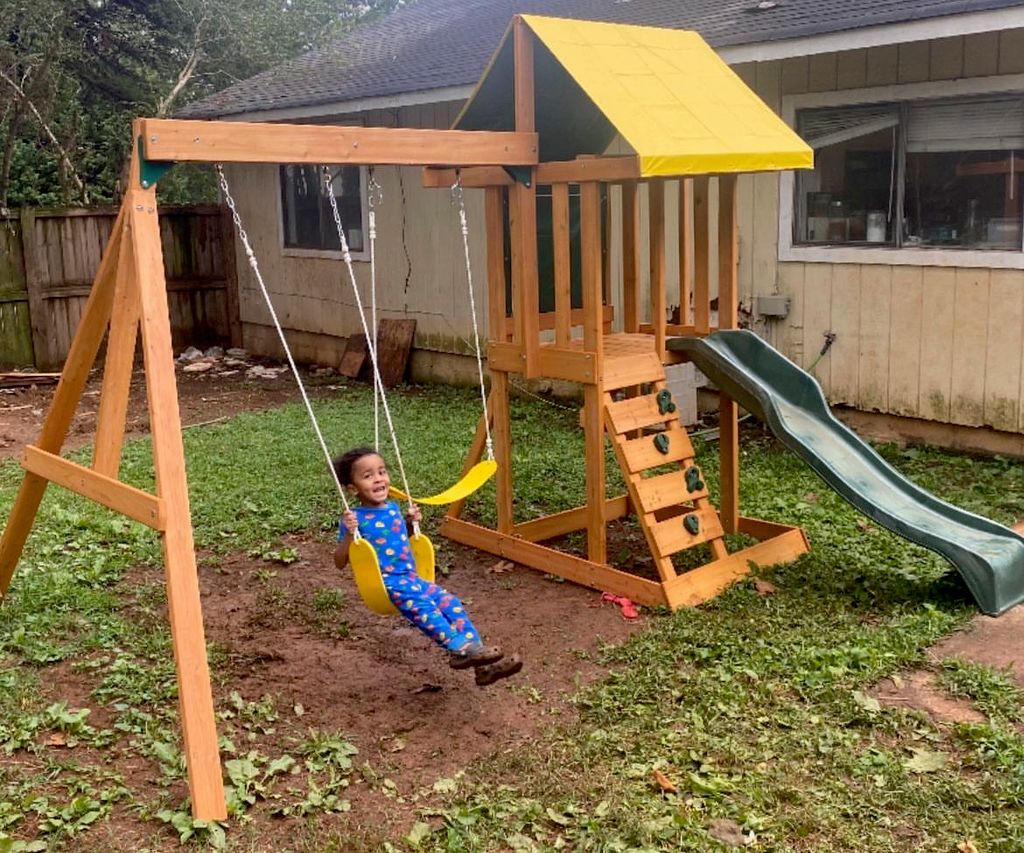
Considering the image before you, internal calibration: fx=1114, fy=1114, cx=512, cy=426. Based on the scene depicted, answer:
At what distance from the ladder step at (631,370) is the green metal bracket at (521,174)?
2.93 ft

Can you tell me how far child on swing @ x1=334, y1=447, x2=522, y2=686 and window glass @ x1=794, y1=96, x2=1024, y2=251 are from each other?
182 inches

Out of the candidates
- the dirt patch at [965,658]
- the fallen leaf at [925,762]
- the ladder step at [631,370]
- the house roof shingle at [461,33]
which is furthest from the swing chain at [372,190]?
the fallen leaf at [925,762]

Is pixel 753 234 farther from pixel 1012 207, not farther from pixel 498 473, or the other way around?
pixel 498 473

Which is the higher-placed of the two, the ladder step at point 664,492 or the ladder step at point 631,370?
the ladder step at point 631,370

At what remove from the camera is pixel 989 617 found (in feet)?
15.3

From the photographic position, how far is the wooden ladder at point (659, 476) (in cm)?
496

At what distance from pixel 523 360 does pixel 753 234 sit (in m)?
3.48

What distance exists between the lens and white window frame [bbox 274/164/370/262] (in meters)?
11.7

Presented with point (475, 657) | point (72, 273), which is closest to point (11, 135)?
point (72, 273)

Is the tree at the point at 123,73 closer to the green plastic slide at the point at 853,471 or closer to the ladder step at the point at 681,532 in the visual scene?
the green plastic slide at the point at 853,471

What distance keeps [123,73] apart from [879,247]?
1273 centimetres

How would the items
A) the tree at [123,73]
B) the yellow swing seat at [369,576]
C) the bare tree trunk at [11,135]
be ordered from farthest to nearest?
1. the tree at [123,73]
2. the bare tree trunk at [11,135]
3. the yellow swing seat at [369,576]

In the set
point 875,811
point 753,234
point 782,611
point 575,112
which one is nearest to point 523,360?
point 575,112

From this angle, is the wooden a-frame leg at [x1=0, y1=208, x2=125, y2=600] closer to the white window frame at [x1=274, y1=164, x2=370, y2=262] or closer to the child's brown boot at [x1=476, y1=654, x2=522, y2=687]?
the child's brown boot at [x1=476, y1=654, x2=522, y2=687]
